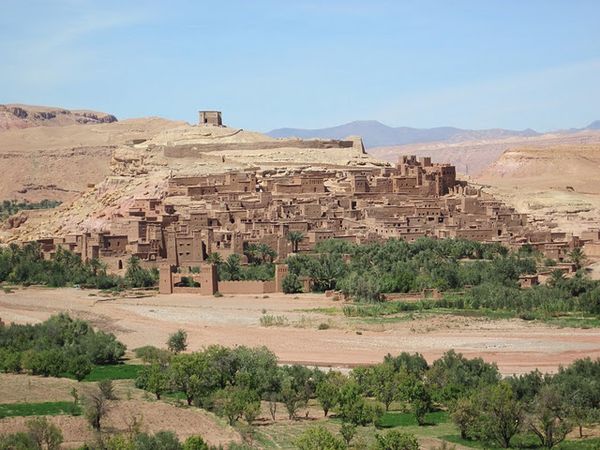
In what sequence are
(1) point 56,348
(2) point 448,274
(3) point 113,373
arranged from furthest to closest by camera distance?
(2) point 448,274 < (1) point 56,348 < (3) point 113,373

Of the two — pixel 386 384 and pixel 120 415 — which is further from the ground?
pixel 386 384

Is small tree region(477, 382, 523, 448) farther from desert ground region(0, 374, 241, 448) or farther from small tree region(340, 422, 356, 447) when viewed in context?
desert ground region(0, 374, 241, 448)

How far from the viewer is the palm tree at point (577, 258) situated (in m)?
48.6

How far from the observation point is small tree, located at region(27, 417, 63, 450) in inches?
876

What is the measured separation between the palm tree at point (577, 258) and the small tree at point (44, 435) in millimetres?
29209

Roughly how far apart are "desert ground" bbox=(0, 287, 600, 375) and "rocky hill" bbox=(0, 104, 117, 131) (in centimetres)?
11308

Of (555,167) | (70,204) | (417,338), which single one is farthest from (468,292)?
(555,167)

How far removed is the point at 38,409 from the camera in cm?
2625

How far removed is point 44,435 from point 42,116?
15007 cm

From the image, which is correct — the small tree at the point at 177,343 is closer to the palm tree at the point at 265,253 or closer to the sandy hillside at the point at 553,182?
the palm tree at the point at 265,253

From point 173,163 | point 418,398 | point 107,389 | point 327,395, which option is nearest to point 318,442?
point 327,395

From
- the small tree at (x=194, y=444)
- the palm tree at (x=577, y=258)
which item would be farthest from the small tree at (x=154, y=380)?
the palm tree at (x=577, y=258)

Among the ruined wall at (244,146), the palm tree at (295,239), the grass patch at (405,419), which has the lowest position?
the grass patch at (405,419)

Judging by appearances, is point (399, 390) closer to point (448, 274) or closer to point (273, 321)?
point (273, 321)
